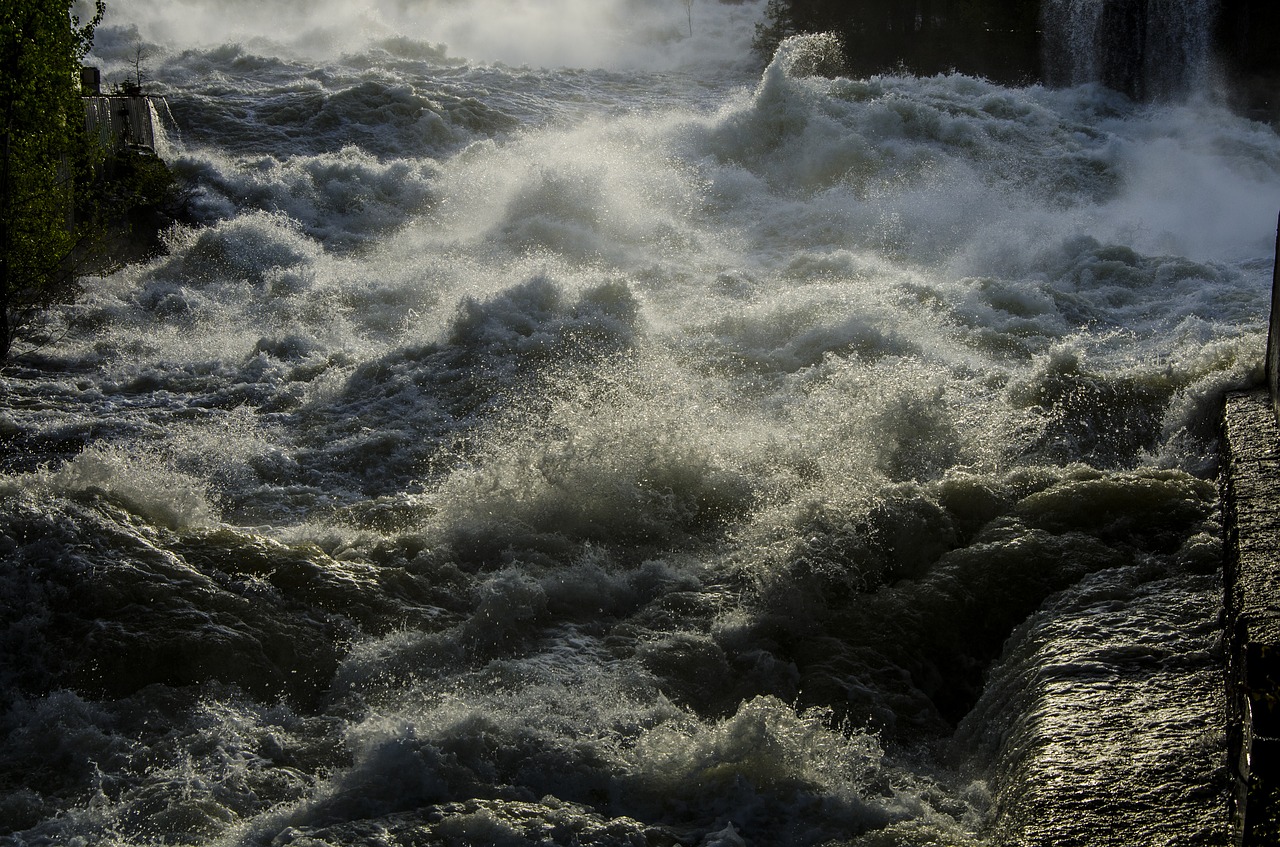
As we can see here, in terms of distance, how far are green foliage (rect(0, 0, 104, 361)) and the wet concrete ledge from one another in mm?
9798

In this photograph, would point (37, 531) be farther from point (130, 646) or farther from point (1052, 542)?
point (1052, 542)

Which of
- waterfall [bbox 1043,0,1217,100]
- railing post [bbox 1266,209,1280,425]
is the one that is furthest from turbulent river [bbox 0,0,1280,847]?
waterfall [bbox 1043,0,1217,100]

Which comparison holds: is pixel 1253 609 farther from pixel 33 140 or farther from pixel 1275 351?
pixel 33 140

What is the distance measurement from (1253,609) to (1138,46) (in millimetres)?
23040

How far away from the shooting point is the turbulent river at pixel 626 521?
174 inches

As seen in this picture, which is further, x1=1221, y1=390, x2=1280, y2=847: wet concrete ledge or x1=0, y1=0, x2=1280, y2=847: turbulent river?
x1=0, y1=0, x2=1280, y2=847: turbulent river

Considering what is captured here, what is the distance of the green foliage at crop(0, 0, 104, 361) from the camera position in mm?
9859

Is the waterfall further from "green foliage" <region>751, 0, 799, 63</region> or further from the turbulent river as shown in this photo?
"green foliage" <region>751, 0, 799, 63</region>

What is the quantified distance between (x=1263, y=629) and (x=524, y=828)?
118 inches

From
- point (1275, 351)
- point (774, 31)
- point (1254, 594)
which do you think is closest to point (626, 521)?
point (1254, 594)

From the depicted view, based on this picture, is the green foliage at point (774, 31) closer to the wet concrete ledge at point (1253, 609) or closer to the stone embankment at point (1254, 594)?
the stone embankment at point (1254, 594)

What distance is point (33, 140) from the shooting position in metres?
10.3

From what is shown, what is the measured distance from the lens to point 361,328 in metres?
11.9

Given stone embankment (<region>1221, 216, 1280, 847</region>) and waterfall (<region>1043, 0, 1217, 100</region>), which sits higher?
waterfall (<region>1043, 0, 1217, 100</region>)
